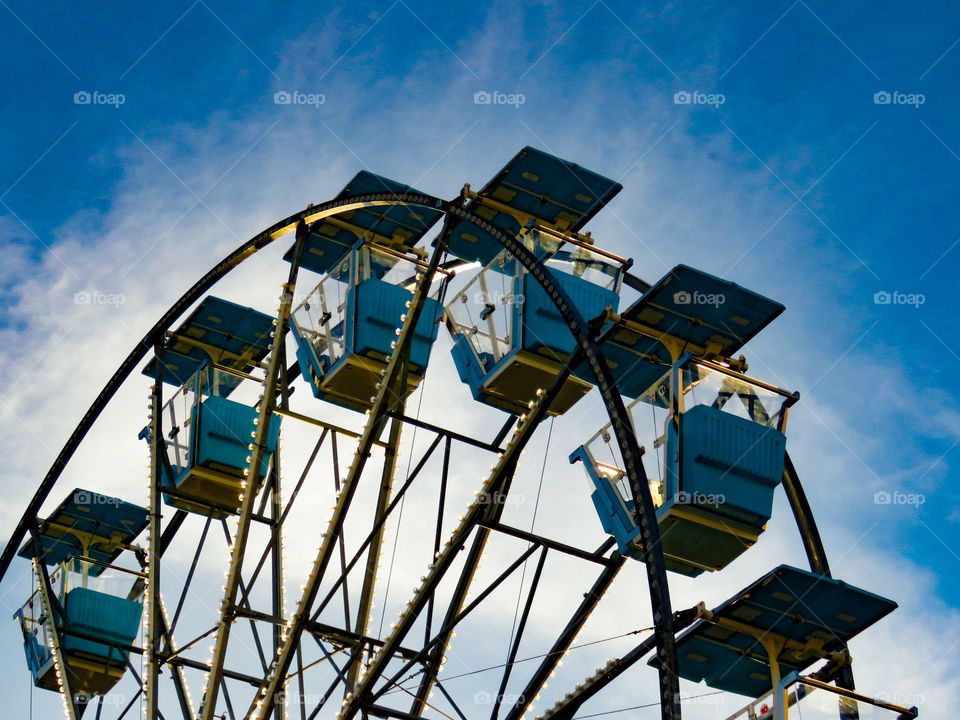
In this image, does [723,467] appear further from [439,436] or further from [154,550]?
[154,550]

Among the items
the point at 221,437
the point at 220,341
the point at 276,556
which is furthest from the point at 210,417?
the point at 276,556

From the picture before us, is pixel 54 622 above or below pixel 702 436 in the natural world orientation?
above

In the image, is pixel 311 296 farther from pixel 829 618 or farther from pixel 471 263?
pixel 829 618

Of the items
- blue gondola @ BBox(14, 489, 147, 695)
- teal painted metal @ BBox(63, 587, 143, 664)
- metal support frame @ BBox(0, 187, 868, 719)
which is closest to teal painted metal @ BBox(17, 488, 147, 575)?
blue gondola @ BBox(14, 489, 147, 695)

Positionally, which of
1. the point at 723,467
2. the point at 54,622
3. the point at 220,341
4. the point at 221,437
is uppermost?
the point at 220,341

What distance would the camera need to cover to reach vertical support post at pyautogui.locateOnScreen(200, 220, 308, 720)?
64.0 feet

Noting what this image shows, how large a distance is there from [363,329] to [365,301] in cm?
41

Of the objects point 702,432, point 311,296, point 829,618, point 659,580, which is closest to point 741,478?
point 702,432

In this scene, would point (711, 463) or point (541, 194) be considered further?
point (541, 194)

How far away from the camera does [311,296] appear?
21.9 m

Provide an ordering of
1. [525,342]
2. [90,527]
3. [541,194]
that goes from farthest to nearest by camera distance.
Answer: [90,527]
[541,194]
[525,342]

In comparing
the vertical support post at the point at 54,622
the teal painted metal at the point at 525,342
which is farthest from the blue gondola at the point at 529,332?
the vertical support post at the point at 54,622

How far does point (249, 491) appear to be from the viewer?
20438 millimetres

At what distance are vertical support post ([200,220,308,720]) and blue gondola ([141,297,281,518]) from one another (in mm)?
1751
